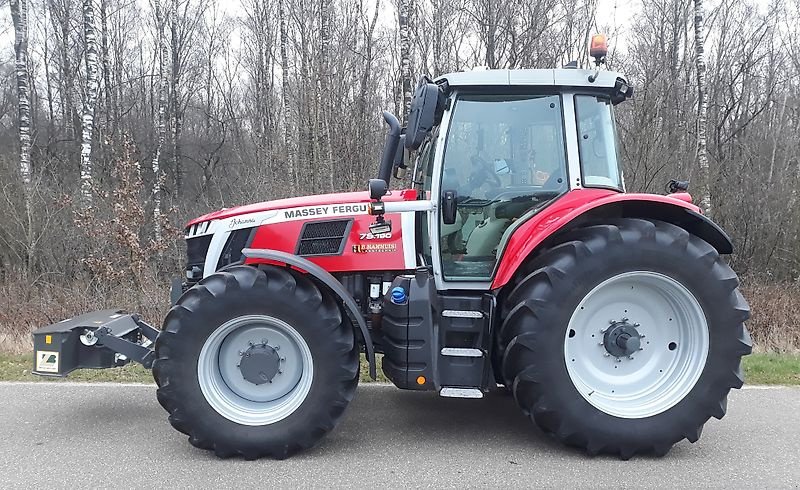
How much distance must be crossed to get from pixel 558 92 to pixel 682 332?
1.80m

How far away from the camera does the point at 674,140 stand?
37.2 ft

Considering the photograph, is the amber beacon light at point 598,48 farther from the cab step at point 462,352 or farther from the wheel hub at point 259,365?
→ the wheel hub at point 259,365

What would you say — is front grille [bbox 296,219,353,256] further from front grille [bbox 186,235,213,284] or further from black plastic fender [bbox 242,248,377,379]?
front grille [bbox 186,235,213,284]

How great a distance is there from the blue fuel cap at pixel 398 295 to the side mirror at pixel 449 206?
1.85 feet

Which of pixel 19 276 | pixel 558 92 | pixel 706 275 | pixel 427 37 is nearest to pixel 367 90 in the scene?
pixel 427 37

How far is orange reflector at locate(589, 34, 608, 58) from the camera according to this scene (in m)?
3.84

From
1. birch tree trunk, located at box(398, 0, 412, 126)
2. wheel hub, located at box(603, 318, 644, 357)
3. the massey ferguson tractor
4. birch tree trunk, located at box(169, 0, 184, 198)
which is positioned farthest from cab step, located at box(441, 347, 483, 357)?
birch tree trunk, located at box(169, 0, 184, 198)

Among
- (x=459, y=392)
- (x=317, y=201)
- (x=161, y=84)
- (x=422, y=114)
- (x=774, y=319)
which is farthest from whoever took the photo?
(x=161, y=84)

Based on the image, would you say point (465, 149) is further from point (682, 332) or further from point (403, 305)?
point (682, 332)

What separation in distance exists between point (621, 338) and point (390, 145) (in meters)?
2.01

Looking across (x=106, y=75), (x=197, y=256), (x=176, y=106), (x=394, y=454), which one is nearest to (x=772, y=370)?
(x=394, y=454)

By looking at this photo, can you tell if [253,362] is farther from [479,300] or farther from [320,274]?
[479,300]

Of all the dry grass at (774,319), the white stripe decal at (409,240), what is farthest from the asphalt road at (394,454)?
the dry grass at (774,319)

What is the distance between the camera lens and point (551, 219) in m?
3.77
